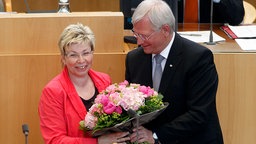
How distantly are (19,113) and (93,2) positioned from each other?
3.96 m

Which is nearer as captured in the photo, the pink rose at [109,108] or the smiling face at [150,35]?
the pink rose at [109,108]

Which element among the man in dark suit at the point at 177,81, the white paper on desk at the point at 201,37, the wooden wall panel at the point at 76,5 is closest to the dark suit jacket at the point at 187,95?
the man in dark suit at the point at 177,81

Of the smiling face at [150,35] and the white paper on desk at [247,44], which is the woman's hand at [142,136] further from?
the white paper on desk at [247,44]

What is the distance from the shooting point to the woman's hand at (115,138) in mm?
2506

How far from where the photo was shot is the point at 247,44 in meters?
3.48

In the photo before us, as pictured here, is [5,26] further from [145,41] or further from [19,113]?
[145,41]

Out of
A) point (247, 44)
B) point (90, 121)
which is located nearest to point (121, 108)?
point (90, 121)

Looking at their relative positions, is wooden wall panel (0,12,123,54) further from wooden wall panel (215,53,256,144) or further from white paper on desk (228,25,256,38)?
white paper on desk (228,25,256,38)

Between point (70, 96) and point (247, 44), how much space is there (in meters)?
1.42

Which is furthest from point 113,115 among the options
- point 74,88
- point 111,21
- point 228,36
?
point 228,36

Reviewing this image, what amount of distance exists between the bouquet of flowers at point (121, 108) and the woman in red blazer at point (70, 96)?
18 centimetres

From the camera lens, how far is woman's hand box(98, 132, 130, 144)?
2.51 m

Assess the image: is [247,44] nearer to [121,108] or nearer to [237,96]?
[237,96]

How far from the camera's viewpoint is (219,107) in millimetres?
3373
